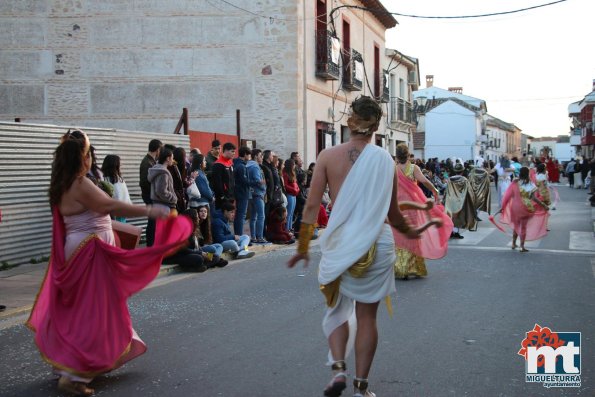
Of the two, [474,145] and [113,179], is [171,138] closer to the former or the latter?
[113,179]

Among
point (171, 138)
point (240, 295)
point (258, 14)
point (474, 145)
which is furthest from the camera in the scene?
point (474, 145)

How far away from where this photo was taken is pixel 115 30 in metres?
21.5

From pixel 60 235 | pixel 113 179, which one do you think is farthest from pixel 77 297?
pixel 113 179

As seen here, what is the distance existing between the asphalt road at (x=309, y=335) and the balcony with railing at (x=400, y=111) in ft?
83.0

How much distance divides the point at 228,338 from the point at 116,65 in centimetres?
1658

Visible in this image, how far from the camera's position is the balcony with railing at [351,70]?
2670 centimetres

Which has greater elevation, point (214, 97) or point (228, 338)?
point (214, 97)

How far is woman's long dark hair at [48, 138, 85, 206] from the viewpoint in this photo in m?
5.12

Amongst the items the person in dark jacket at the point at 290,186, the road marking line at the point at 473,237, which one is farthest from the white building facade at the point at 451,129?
the person in dark jacket at the point at 290,186

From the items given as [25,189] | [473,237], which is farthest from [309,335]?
[473,237]

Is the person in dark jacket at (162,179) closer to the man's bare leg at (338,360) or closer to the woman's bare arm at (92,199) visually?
the woman's bare arm at (92,199)

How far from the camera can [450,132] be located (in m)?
77.1

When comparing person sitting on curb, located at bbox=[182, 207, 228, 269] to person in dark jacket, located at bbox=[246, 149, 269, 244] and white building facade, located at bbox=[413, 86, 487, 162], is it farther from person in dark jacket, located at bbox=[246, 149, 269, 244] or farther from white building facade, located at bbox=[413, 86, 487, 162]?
white building facade, located at bbox=[413, 86, 487, 162]

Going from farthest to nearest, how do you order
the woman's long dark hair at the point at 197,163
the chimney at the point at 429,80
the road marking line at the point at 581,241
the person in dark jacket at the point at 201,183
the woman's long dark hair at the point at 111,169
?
the chimney at the point at 429,80 < the road marking line at the point at 581,241 < the woman's long dark hair at the point at 197,163 < the person in dark jacket at the point at 201,183 < the woman's long dark hair at the point at 111,169
